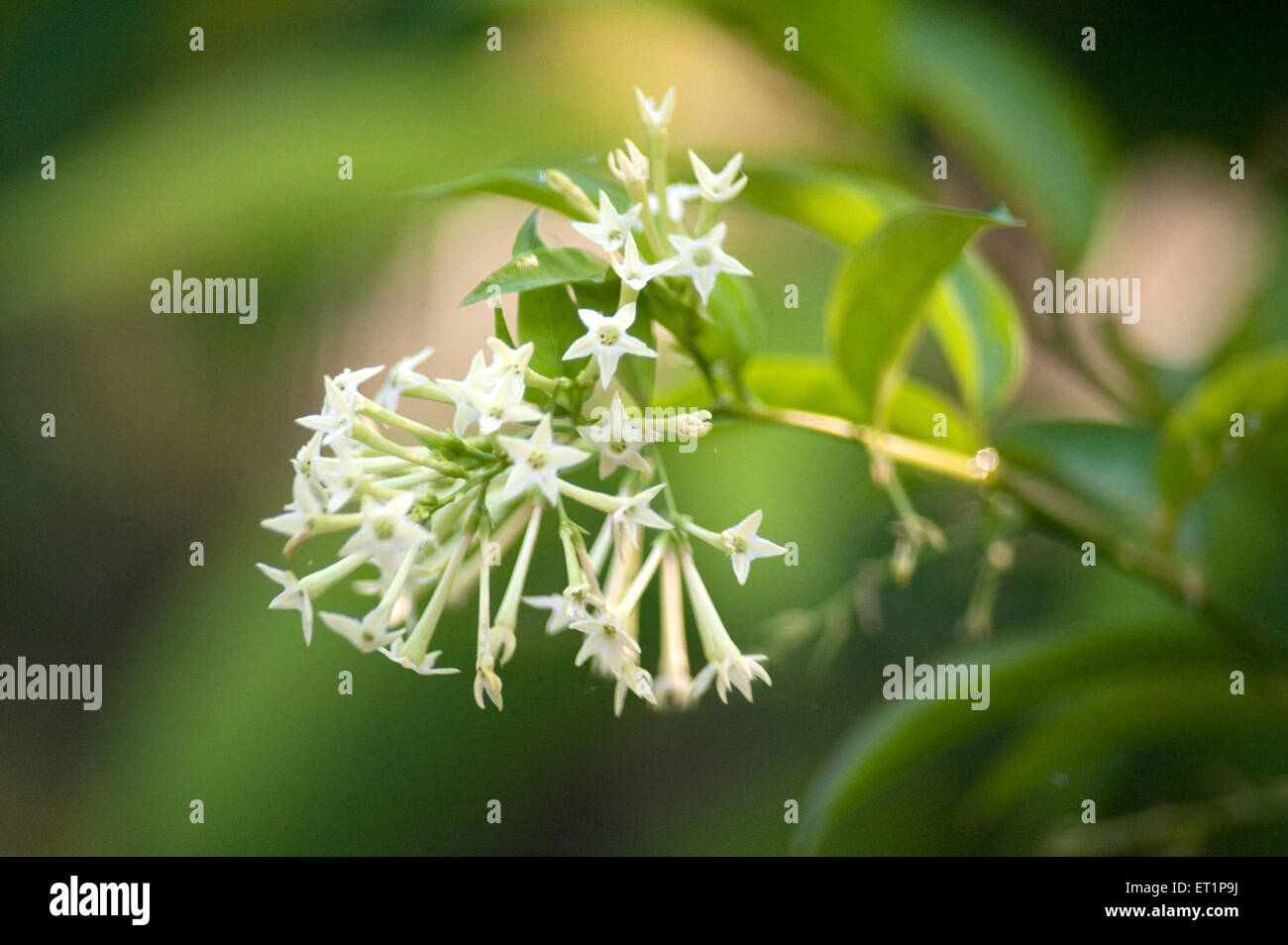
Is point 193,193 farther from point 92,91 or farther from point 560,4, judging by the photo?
point 560,4

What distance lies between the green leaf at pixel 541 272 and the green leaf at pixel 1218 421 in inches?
32.5

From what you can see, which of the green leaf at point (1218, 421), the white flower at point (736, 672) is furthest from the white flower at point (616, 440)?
the green leaf at point (1218, 421)

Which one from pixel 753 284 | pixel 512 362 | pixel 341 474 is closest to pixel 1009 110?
pixel 753 284

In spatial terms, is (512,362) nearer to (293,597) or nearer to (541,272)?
(541,272)

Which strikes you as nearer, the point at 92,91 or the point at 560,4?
the point at 560,4

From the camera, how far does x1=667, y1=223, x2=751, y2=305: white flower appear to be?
90 centimetres

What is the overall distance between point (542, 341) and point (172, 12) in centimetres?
244

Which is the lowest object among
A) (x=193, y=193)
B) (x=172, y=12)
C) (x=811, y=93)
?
(x=193, y=193)

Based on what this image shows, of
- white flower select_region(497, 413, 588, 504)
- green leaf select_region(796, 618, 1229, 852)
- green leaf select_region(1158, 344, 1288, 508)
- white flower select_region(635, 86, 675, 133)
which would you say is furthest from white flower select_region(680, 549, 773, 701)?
green leaf select_region(1158, 344, 1288, 508)

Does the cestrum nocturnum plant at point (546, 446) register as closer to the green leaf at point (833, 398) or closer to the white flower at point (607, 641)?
the white flower at point (607, 641)

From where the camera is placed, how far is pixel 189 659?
2.68 m

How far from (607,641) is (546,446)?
201 mm

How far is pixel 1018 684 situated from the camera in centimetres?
154
